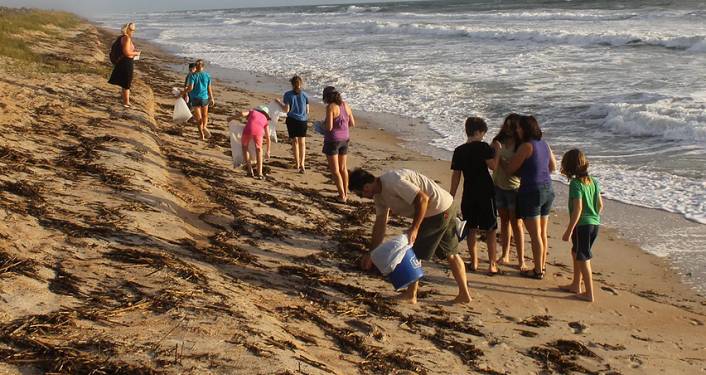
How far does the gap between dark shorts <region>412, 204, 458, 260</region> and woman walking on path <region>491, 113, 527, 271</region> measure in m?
1.02

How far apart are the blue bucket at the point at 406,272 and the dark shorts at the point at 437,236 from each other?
0.59ft

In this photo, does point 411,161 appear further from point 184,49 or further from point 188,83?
point 184,49

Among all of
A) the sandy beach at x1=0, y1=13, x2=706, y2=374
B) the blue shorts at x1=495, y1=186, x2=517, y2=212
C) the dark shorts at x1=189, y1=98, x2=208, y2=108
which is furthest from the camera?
the dark shorts at x1=189, y1=98, x2=208, y2=108

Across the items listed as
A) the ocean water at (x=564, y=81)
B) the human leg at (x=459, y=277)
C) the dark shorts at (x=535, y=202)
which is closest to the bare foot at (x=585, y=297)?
the dark shorts at (x=535, y=202)

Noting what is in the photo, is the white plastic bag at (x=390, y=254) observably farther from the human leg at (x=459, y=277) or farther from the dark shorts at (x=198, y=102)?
the dark shorts at (x=198, y=102)

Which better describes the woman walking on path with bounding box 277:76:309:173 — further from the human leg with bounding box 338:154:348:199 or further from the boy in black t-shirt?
the boy in black t-shirt

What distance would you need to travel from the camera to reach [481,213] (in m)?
6.52

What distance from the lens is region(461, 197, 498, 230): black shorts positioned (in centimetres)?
650

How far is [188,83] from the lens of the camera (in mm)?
11070

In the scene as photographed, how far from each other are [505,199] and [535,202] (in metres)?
0.38

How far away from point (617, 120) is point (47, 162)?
1089 cm

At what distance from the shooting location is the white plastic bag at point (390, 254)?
5543mm

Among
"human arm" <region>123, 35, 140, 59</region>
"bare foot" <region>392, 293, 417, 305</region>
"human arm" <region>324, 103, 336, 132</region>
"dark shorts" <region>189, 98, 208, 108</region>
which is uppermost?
"human arm" <region>123, 35, 140, 59</region>

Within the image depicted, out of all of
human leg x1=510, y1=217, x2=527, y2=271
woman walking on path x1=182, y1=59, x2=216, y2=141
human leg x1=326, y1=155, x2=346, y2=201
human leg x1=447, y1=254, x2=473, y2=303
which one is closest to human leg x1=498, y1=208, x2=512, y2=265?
human leg x1=510, y1=217, x2=527, y2=271
